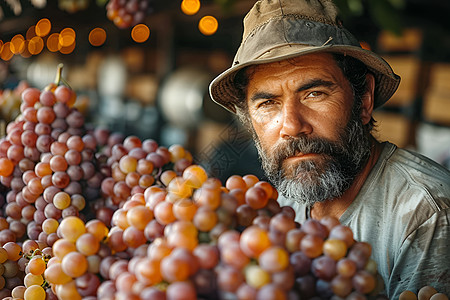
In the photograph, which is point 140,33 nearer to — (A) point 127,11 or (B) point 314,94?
(A) point 127,11

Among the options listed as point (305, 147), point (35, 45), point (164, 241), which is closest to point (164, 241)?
point (164, 241)

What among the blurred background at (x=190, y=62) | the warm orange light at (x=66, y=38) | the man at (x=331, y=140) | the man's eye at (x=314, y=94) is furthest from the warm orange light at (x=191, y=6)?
the warm orange light at (x=66, y=38)

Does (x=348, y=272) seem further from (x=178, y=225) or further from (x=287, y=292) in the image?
(x=178, y=225)

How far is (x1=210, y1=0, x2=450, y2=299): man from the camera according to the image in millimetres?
1277

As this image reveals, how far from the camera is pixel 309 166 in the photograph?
137 centimetres

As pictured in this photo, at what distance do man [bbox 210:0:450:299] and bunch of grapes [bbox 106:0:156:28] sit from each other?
584mm

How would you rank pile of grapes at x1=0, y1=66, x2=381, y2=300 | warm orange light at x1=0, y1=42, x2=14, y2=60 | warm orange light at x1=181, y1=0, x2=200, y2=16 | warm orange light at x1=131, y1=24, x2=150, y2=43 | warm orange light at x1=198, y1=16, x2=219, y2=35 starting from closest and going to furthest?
pile of grapes at x1=0, y1=66, x2=381, y2=300 → warm orange light at x1=181, y1=0, x2=200, y2=16 → warm orange light at x1=198, y1=16, x2=219, y2=35 → warm orange light at x1=131, y1=24, x2=150, y2=43 → warm orange light at x1=0, y1=42, x2=14, y2=60

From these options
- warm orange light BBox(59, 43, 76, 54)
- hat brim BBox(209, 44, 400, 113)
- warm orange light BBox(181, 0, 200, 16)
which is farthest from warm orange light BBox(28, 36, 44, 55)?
hat brim BBox(209, 44, 400, 113)

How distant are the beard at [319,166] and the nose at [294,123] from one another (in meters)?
0.02

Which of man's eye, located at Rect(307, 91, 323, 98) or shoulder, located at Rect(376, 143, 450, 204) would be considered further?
man's eye, located at Rect(307, 91, 323, 98)

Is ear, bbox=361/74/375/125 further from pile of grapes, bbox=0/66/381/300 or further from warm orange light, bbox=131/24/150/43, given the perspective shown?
warm orange light, bbox=131/24/150/43

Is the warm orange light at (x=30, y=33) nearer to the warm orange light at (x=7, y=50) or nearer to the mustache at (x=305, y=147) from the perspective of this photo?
the warm orange light at (x=7, y=50)

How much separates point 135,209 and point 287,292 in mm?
294

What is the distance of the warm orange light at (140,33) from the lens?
5814 millimetres
